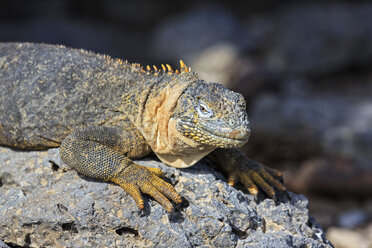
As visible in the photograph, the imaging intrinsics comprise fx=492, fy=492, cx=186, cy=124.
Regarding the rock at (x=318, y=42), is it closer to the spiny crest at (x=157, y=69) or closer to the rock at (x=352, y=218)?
the rock at (x=352, y=218)

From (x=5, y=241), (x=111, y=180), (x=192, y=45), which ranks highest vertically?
(x=192, y=45)

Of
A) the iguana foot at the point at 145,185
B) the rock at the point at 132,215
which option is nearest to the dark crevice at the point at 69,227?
the rock at the point at 132,215

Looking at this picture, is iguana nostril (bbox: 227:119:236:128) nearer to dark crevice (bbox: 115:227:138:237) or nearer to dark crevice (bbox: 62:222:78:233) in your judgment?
dark crevice (bbox: 115:227:138:237)

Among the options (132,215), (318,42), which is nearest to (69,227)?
(132,215)

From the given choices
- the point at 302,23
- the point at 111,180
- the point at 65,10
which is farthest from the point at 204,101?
the point at 65,10

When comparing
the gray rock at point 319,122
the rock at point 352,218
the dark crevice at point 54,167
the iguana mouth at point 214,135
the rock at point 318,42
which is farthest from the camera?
the rock at point 318,42

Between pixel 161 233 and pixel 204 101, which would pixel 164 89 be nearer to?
pixel 204 101

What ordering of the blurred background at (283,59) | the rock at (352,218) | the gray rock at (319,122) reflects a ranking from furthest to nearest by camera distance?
the gray rock at (319,122) → the blurred background at (283,59) → the rock at (352,218)
